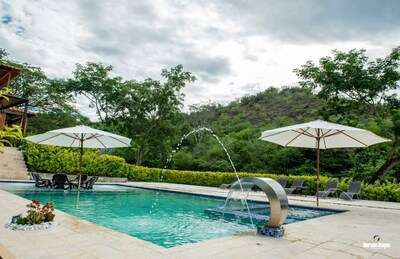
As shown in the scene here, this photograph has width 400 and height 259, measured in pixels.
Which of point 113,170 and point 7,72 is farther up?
point 7,72

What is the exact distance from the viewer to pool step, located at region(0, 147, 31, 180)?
1490cm

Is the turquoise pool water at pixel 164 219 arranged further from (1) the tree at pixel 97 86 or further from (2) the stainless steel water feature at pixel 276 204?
(1) the tree at pixel 97 86

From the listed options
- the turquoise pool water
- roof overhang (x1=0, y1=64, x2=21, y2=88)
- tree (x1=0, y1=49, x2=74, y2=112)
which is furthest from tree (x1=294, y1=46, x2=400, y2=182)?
tree (x1=0, y1=49, x2=74, y2=112)

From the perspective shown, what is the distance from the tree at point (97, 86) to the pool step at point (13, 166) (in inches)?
418

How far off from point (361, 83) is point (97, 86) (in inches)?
867

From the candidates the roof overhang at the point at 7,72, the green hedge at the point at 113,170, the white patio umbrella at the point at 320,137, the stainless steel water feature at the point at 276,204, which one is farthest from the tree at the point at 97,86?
the stainless steel water feature at the point at 276,204

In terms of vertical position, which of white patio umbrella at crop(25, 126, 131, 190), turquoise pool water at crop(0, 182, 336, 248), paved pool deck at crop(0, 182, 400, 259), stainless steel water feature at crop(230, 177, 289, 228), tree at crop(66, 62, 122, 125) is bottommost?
turquoise pool water at crop(0, 182, 336, 248)

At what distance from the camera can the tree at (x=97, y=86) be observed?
26625mm

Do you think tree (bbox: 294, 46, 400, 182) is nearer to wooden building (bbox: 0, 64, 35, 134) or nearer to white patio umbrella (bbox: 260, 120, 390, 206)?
white patio umbrella (bbox: 260, 120, 390, 206)

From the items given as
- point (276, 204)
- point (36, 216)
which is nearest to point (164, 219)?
point (36, 216)

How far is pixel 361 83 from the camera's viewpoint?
13.7 m

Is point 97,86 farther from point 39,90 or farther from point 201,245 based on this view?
point 201,245

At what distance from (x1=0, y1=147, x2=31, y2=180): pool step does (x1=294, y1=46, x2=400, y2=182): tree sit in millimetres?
15900

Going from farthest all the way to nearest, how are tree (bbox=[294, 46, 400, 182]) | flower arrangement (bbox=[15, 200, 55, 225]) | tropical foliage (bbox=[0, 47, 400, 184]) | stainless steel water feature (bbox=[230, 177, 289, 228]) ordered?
tropical foliage (bbox=[0, 47, 400, 184]), tree (bbox=[294, 46, 400, 182]), stainless steel water feature (bbox=[230, 177, 289, 228]), flower arrangement (bbox=[15, 200, 55, 225])
